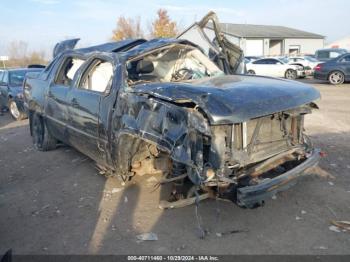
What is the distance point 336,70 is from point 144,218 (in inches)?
658

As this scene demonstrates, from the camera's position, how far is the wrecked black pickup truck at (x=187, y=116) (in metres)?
3.50

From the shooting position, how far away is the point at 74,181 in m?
5.41

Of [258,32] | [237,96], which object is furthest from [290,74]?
[258,32]

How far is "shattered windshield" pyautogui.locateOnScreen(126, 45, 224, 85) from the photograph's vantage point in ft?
15.9

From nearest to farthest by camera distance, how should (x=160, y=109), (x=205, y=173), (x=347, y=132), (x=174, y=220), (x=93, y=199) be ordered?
(x=205, y=173)
(x=160, y=109)
(x=174, y=220)
(x=93, y=199)
(x=347, y=132)

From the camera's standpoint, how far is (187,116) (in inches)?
137

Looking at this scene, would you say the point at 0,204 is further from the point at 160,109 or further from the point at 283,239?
the point at 283,239

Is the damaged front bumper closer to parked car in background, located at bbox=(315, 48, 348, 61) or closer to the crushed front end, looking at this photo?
the crushed front end

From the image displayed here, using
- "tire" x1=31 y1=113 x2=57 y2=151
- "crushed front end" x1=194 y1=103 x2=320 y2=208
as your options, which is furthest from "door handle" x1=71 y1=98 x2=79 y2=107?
"crushed front end" x1=194 y1=103 x2=320 y2=208

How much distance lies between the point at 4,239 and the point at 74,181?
1.66 metres

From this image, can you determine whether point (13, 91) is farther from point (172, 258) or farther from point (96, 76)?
point (172, 258)

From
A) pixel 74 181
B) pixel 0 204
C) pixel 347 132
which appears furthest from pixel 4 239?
pixel 347 132

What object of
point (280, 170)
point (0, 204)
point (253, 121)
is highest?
point (253, 121)

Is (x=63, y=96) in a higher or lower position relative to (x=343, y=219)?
higher
